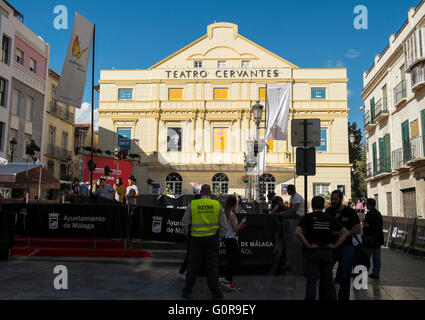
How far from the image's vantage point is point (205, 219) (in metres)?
6.54

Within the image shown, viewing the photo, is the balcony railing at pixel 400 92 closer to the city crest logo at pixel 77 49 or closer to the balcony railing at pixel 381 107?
the balcony railing at pixel 381 107

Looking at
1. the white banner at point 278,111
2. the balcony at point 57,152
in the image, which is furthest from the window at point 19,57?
the white banner at point 278,111

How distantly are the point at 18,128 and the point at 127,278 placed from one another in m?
26.0

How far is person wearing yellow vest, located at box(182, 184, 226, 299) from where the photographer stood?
642 centimetres

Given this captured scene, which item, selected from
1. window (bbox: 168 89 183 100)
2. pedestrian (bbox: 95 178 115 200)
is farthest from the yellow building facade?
pedestrian (bbox: 95 178 115 200)

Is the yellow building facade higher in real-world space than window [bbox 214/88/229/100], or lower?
lower

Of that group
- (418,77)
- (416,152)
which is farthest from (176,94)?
(416,152)

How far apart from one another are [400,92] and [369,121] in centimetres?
714

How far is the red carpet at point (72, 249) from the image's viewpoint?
33.9 ft

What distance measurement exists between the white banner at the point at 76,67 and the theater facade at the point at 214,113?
24.5 metres

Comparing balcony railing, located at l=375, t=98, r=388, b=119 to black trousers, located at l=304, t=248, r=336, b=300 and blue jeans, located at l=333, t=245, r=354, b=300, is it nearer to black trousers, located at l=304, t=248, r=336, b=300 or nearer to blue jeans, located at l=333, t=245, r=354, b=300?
blue jeans, located at l=333, t=245, r=354, b=300

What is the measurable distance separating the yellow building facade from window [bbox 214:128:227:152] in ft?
45.9

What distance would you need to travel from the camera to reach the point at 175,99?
3759 cm

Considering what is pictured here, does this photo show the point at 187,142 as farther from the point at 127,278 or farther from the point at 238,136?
the point at 127,278
